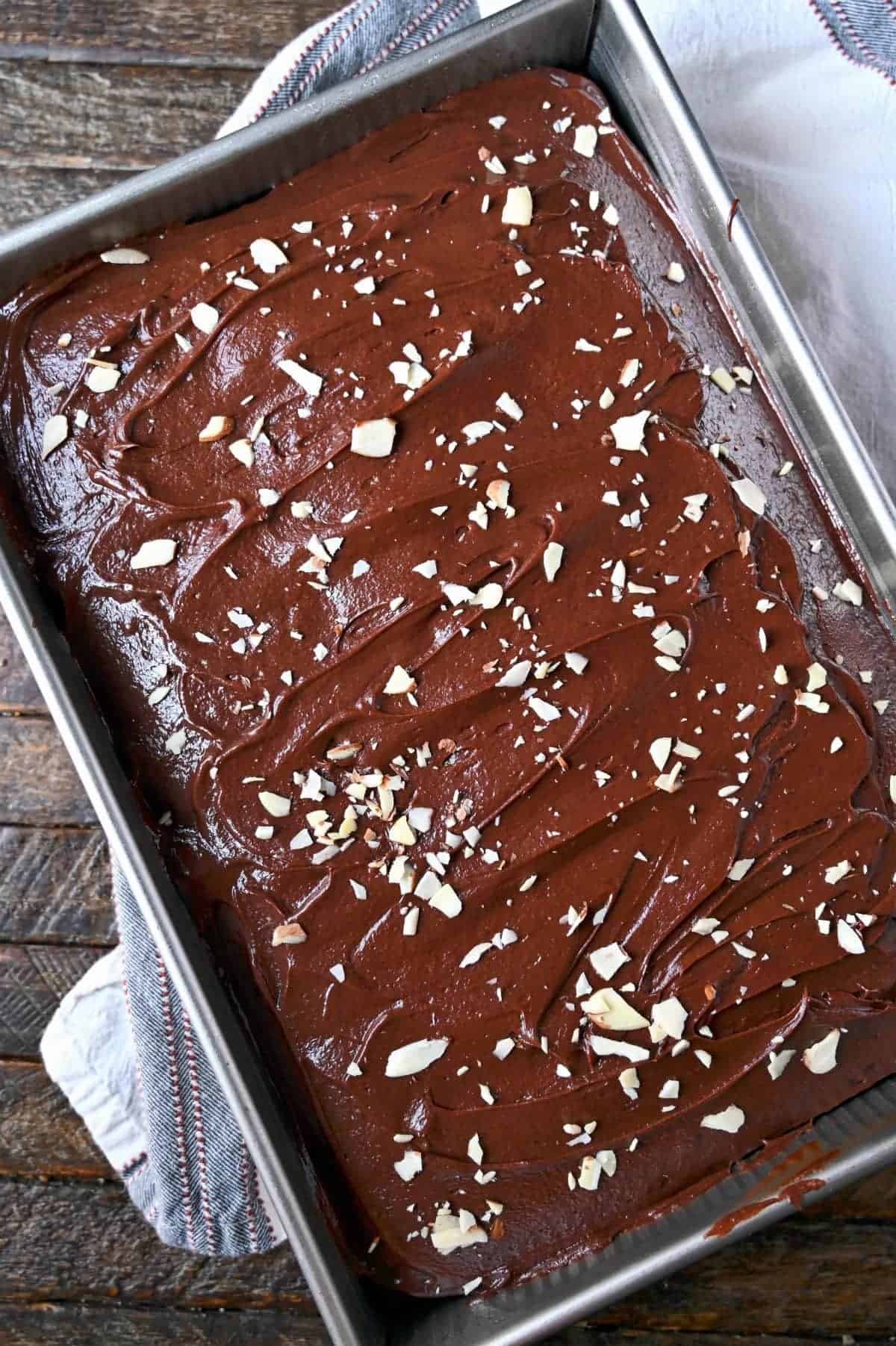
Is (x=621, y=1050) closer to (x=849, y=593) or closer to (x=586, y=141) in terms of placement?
(x=849, y=593)

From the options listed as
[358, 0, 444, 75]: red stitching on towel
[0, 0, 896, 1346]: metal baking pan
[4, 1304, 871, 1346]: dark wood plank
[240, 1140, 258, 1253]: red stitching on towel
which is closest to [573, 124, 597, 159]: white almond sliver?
[0, 0, 896, 1346]: metal baking pan

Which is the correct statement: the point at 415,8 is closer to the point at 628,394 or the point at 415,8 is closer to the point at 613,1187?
the point at 628,394

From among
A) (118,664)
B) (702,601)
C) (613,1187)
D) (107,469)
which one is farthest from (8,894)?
(702,601)

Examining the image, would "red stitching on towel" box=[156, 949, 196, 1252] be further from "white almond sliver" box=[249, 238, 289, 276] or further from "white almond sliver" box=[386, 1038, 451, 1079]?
"white almond sliver" box=[249, 238, 289, 276]

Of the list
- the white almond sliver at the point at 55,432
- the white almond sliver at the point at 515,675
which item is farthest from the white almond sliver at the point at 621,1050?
the white almond sliver at the point at 55,432

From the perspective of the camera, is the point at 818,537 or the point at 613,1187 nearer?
the point at 613,1187

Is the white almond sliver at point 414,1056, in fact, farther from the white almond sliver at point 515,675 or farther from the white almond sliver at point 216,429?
the white almond sliver at point 216,429
